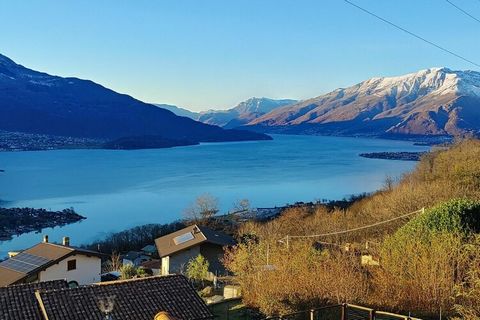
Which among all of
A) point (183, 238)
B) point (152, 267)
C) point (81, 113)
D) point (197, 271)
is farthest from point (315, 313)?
point (81, 113)

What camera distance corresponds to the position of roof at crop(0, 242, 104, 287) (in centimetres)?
1517

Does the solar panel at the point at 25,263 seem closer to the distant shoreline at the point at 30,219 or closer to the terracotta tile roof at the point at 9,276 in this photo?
the terracotta tile roof at the point at 9,276

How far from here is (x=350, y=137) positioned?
183 metres

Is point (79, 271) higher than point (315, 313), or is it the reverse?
point (315, 313)

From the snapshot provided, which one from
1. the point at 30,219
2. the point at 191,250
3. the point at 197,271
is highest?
the point at 197,271

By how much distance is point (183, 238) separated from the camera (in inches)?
830

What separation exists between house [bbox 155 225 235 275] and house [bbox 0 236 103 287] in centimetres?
322

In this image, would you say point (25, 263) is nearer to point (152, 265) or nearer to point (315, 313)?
point (152, 265)

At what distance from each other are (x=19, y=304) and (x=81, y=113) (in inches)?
6201

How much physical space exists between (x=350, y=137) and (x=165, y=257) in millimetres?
168465

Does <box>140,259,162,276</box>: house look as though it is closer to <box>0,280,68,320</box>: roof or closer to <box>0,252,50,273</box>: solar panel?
<box>0,252,50,273</box>: solar panel

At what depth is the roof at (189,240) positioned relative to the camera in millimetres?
20109

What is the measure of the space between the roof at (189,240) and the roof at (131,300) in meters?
10.5

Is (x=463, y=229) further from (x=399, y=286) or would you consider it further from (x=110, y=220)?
(x=110, y=220)
